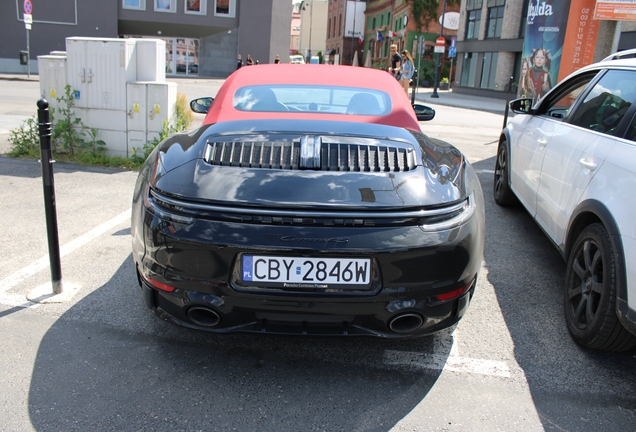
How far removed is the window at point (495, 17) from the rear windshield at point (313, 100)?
3145 cm

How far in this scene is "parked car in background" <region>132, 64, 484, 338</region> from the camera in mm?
2268

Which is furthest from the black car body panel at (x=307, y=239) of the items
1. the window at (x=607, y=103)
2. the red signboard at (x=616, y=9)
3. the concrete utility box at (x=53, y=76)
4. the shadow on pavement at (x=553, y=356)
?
the red signboard at (x=616, y=9)

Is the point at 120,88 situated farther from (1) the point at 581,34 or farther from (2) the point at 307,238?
(1) the point at 581,34

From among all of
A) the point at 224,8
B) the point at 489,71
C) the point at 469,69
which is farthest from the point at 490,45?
the point at 224,8

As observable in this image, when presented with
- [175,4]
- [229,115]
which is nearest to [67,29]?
[175,4]

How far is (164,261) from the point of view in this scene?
237cm

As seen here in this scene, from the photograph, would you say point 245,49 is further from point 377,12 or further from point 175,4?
point 377,12

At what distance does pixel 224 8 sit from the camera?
126 ft

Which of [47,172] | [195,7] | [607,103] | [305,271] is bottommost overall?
[305,271]

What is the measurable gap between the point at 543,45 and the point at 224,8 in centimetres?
2765

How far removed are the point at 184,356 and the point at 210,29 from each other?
39644 mm

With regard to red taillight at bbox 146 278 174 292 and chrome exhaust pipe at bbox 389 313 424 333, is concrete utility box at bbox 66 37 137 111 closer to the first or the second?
red taillight at bbox 146 278 174 292

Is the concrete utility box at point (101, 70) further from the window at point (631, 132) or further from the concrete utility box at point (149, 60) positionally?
the window at point (631, 132)

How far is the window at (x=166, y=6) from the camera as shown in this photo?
37.4m
